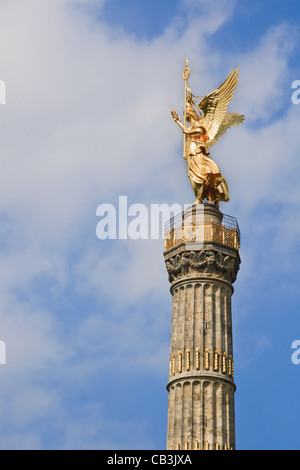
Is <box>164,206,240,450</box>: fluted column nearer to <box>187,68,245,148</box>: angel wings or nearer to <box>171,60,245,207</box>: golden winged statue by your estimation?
<box>171,60,245,207</box>: golden winged statue

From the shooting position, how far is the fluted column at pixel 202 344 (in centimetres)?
4544

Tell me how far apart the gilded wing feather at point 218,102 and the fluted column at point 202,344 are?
7.21 metres

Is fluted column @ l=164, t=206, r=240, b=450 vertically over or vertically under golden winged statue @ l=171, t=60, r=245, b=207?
under

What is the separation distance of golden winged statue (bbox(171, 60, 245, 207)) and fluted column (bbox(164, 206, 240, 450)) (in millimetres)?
1954

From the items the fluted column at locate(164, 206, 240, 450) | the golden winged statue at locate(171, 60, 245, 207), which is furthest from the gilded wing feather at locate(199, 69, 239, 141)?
the fluted column at locate(164, 206, 240, 450)

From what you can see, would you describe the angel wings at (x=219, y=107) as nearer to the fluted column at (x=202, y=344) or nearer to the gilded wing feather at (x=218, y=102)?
the gilded wing feather at (x=218, y=102)

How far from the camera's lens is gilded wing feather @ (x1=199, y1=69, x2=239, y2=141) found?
56156 mm

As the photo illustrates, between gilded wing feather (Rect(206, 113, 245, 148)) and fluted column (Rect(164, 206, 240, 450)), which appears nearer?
fluted column (Rect(164, 206, 240, 450))

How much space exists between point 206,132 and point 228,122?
200 centimetres

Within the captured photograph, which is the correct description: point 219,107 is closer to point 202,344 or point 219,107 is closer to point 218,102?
point 218,102

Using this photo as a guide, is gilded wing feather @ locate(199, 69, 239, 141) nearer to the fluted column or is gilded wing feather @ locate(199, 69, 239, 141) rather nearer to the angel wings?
the angel wings

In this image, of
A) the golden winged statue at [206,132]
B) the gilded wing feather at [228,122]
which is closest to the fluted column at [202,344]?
the golden winged statue at [206,132]
